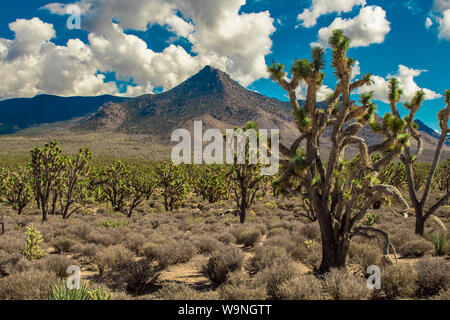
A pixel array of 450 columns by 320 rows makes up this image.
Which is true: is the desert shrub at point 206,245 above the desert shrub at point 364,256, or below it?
below

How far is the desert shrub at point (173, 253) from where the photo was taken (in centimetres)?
939

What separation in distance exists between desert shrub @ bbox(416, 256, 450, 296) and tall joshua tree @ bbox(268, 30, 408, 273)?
3.37ft

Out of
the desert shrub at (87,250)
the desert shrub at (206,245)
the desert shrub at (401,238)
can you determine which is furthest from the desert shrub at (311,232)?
the desert shrub at (87,250)

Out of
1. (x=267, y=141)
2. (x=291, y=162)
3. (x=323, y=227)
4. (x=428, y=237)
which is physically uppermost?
(x=267, y=141)

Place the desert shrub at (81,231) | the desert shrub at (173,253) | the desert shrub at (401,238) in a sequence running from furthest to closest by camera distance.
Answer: the desert shrub at (81,231), the desert shrub at (401,238), the desert shrub at (173,253)

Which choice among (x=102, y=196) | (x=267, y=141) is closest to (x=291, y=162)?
(x=267, y=141)

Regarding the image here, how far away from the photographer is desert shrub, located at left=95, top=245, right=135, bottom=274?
8.41 m

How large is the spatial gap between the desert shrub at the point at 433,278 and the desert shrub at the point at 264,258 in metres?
3.42

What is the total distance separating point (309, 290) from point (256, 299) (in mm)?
1141

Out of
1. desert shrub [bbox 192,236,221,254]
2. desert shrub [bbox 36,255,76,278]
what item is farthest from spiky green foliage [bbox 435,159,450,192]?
desert shrub [bbox 36,255,76,278]

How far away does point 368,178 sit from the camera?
7168 mm

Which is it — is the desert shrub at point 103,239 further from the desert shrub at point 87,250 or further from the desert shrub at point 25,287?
the desert shrub at point 25,287
